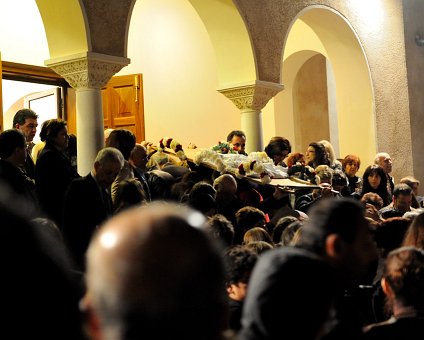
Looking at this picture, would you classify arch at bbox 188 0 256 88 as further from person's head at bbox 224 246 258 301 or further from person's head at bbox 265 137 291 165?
person's head at bbox 224 246 258 301

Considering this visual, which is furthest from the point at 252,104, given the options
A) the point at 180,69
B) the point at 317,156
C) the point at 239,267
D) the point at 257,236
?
the point at 239,267

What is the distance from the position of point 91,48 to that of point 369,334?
17.5 feet

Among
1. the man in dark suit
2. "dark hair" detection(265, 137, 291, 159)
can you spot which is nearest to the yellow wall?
"dark hair" detection(265, 137, 291, 159)

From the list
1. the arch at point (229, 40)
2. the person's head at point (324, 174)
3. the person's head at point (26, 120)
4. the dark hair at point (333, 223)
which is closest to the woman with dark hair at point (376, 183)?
the person's head at point (324, 174)

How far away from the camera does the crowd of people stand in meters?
0.84

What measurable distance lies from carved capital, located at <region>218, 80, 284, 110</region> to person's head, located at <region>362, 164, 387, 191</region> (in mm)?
2143

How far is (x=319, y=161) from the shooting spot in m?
8.09

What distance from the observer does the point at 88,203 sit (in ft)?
14.3

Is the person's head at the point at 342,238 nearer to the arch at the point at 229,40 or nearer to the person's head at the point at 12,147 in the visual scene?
the person's head at the point at 12,147

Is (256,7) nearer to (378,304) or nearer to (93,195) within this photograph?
(93,195)

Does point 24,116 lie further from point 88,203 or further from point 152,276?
point 152,276

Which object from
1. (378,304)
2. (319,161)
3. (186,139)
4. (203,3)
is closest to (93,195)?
(378,304)

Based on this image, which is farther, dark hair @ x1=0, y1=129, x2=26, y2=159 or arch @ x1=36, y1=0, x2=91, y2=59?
arch @ x1=36, y1=0, x2=91, y2=59

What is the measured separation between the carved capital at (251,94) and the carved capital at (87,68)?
2654 mm
